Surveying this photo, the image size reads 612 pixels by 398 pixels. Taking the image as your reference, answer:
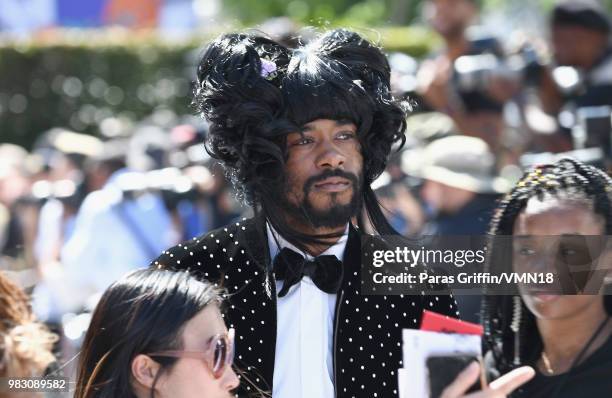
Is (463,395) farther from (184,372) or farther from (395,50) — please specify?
(395,50)

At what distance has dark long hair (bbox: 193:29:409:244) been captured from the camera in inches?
107

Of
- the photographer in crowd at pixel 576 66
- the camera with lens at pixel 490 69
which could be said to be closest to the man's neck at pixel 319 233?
the photographer in crowd at pixel 576 66

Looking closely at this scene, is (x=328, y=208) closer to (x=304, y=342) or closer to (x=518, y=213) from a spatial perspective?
(x=304, y=342)

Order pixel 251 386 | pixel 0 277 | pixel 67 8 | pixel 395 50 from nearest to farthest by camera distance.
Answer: pixel 251 386 → pixel 0 277 → pixel 395 50 → pixel 67 8

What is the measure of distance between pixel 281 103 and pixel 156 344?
66 centimetres

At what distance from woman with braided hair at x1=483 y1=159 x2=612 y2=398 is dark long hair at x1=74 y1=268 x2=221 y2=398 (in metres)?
0.82

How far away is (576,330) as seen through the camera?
281 cm

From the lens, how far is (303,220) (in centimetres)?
279

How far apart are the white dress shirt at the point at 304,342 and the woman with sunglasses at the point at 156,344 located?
0.22 metres

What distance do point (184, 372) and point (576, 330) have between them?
100cm

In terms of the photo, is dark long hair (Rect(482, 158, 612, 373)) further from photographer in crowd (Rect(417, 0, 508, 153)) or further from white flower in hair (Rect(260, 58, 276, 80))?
photographer in crowd (Rect(417, 0, 508, 153))

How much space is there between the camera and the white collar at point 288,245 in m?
2.80

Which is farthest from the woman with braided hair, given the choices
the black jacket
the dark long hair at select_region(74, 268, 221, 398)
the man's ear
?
the man's ear

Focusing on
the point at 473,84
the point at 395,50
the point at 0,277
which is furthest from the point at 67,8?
the point at 0,277
